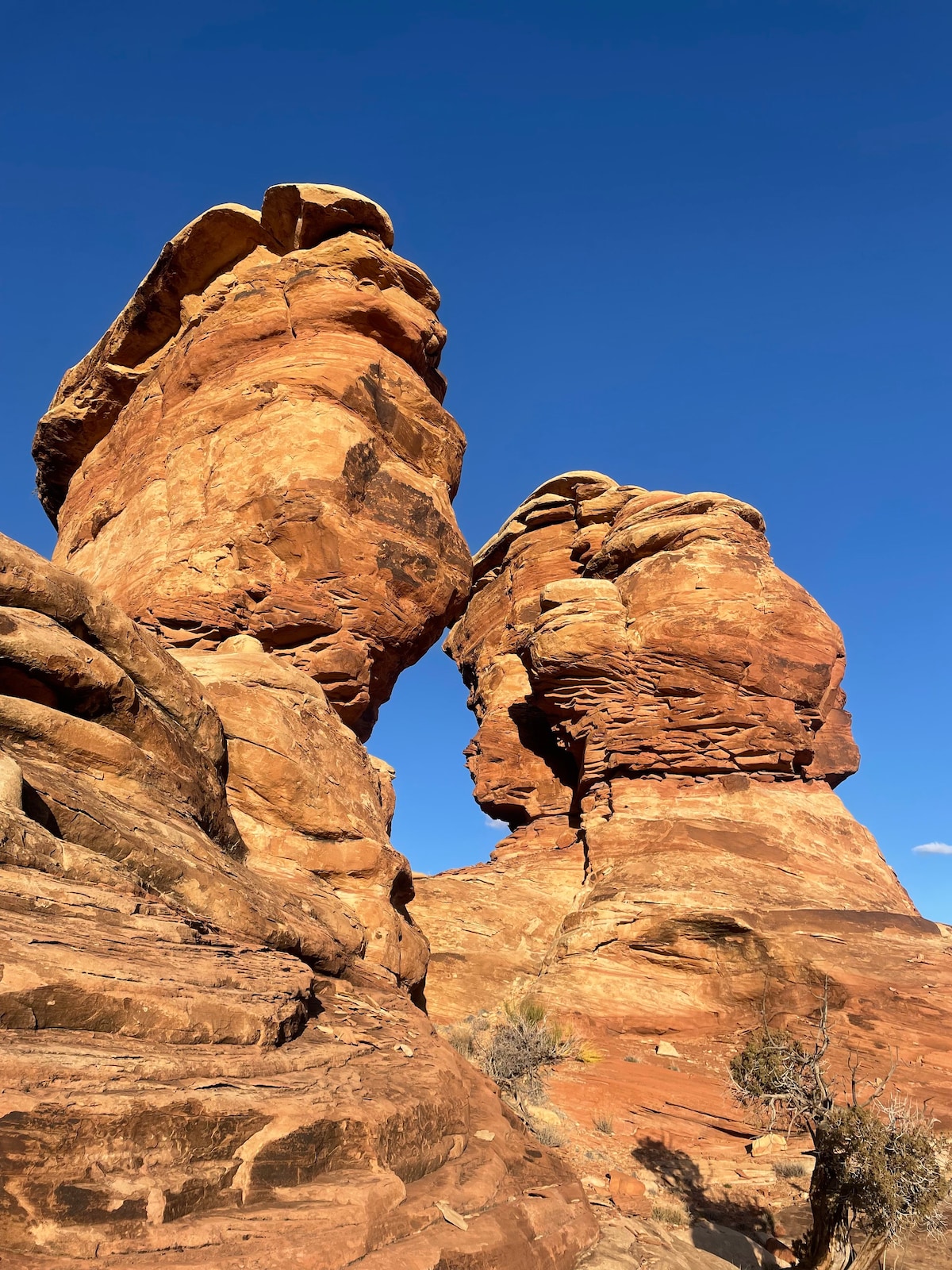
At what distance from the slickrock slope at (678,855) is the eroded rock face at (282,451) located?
8.25 m

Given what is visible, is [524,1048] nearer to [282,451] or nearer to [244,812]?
[244,812]

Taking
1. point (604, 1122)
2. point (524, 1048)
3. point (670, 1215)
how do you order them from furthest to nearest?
point (524, 1048) → point (604, 1122) → point (670, 1215)

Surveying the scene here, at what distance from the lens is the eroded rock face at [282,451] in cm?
1582

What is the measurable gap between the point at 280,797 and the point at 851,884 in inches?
652

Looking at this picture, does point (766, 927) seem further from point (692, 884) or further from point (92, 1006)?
point (92, 1006)

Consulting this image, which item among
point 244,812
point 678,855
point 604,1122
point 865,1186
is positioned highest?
point 678,855

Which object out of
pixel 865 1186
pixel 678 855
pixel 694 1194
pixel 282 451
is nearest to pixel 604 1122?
pixel 694 1194

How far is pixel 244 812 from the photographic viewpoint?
35.7 feet

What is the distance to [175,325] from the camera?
2025 cm

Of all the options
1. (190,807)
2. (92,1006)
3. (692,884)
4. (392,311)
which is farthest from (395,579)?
(92,1006)

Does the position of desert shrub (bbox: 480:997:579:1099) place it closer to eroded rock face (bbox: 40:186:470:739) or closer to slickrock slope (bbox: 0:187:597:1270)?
slickrock slope (bbox: 0:187:597:1270)

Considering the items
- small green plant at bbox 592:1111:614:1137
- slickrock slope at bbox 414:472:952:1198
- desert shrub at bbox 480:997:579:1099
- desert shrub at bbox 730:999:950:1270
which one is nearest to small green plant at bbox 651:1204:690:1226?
desert shrub at bbox 730:999:950:1270

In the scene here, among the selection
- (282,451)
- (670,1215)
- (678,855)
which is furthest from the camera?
(678,855)

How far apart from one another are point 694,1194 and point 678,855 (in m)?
10.3
